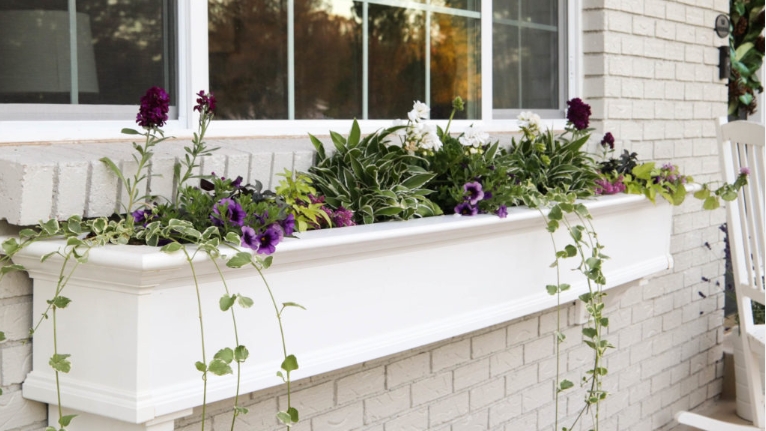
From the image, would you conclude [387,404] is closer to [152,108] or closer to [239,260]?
[239,260]

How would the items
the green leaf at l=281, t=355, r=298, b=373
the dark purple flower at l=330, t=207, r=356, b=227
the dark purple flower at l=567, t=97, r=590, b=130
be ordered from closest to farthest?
the green leaf at l=281, t=355, r=298, b=373 → the dark purple flower at l=330, t=207, r=356, b=227 → the dark purple flower at l=567, t=97, r=590, b=130

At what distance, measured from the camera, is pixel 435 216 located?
2094mm

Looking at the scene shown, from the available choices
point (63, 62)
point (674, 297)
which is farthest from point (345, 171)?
point (674, 297)

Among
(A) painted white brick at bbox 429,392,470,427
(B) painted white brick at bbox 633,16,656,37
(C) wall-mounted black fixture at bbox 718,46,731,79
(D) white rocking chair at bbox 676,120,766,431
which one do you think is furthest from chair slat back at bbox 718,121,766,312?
(A) painted white brick at bbox 429,392,470,427

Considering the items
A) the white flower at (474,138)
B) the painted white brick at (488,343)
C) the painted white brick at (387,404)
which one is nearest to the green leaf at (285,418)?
the painted white brick at (387,404)

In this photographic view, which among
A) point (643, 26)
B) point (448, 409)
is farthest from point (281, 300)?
point (643, 26)

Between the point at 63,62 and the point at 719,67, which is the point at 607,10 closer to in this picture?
the point at 719,67

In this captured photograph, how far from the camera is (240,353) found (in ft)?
4.85

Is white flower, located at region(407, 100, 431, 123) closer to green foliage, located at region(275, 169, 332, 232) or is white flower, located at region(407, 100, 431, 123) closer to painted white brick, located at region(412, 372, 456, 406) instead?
green foliage, located at region(275, 169, 332, 232)

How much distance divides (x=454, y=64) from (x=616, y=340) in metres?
1.28

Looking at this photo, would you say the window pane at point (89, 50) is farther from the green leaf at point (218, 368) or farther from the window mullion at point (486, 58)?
the window mullion at point (486, 58)

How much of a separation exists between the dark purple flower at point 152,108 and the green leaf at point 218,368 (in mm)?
460

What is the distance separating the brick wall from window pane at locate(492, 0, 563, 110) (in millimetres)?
122

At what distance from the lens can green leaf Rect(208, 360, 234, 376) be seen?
1457 millimetres
